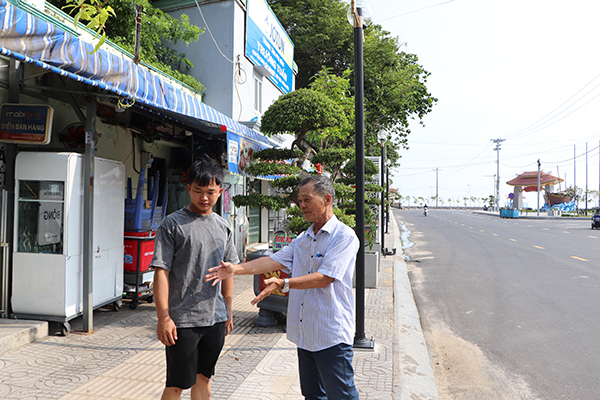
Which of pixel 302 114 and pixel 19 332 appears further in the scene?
pixel 302 114

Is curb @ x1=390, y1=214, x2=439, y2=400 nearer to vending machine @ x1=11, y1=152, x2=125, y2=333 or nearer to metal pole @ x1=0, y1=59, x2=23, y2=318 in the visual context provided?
vending machine @ x1=11, y1=152, x2=125, y2=333

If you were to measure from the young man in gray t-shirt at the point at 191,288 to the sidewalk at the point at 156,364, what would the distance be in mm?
1226

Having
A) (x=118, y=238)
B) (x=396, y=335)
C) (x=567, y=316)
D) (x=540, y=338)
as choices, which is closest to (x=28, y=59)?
(x=118, y=238)

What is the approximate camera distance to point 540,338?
5.64m

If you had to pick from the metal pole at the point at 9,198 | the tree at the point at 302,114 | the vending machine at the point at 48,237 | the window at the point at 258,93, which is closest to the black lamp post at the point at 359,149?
the tree at the point at 302,114

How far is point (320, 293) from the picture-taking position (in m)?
2.43

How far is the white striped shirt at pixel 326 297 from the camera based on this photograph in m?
2.36

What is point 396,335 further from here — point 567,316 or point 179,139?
point 179,139

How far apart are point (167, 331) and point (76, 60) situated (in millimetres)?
3168

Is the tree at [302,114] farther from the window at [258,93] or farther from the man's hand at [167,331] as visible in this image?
the window at [258,93]

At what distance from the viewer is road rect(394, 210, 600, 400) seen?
4.34 m

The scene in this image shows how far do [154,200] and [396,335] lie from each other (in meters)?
4.91

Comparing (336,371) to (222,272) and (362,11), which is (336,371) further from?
(362,11)

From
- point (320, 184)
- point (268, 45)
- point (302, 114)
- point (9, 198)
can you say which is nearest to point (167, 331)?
point (320, 184)
